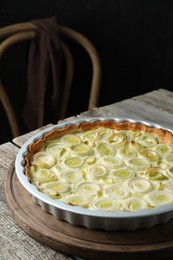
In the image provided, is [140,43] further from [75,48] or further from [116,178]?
[116,178]

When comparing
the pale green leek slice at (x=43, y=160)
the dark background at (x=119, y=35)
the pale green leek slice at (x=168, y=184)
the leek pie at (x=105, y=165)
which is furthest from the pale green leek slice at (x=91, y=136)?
the dark background at (x=119, y=35)

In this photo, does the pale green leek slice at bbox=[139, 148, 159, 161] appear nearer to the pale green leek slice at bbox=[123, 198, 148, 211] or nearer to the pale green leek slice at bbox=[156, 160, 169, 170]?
the pale green leek slice at bbox=[156, 160, 169, 170]

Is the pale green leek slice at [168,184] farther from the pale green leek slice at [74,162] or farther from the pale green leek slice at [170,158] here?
the pale green leek slice at [74,162]

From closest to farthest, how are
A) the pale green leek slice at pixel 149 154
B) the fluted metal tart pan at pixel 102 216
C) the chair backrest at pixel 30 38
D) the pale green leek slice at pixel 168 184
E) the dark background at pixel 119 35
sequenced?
the fluted metal tart pan at pixel 102 216
the pale green leek slice at pixel 168 184
the pale green leek slice at pixel 149 154
the chair backrest at pixel 30 38
the dark background at pixel 119 35

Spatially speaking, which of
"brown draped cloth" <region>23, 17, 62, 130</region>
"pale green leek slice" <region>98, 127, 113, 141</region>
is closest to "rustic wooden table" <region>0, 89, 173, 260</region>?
"pale green leek slice" <region>98, 127, 113, 141</region>

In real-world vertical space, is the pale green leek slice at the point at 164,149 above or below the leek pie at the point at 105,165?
below

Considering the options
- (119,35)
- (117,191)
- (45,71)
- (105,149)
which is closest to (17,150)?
(105,149)
